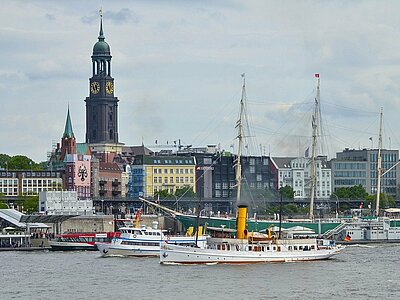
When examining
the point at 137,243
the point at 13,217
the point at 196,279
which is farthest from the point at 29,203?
the point at 196,279

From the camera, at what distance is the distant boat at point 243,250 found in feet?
355

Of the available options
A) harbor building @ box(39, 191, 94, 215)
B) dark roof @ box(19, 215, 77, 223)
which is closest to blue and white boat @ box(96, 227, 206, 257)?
dark roof @ box(19, 215, 77, 223)

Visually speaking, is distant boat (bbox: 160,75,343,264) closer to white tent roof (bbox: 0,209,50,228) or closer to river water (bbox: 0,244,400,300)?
river water (bbox: 0,244,400,300)

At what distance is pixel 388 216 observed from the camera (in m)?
177

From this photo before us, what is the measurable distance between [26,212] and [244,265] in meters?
83.1

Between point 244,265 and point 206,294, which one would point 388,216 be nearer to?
point 244,265

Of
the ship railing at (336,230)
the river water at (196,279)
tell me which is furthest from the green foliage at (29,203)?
the river water at (196,279)

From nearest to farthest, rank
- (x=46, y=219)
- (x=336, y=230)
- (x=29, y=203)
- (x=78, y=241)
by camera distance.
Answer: (x=78, y=241) < (x=336, y=230) < (x=46, y=219) < (x=29, y=203)

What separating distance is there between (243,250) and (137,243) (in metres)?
18.8

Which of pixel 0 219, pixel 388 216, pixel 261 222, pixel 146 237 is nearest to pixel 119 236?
pixel 146 237

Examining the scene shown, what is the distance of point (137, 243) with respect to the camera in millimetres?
125438

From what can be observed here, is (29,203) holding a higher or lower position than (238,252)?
higher

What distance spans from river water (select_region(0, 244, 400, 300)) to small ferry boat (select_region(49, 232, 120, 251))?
2193 centimetres

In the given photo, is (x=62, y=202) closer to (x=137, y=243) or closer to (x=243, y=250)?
(x=137, y=243)
